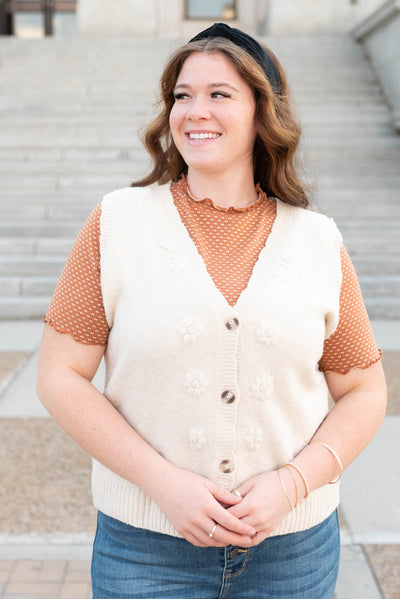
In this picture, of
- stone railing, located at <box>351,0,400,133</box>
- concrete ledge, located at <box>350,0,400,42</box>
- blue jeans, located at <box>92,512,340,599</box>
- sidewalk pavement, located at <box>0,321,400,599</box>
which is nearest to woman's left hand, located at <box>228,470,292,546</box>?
blue jeans, located at <box>92,512,340,599</box>

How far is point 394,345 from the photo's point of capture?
5.88 metres

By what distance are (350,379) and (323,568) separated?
46 cm

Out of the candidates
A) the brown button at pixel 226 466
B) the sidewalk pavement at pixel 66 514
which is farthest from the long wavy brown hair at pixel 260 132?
the sidewalk pavement at pixel 66 514

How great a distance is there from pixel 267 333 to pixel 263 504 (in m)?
0.37

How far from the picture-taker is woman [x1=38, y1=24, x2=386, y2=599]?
152 centimetres

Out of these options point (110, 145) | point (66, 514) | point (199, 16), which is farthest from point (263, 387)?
point (199, 16)

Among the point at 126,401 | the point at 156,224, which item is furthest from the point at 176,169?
the point at 126,401

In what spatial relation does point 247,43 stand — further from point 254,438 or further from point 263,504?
point 263,504

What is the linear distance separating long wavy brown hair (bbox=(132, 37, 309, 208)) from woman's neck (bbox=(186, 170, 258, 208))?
0.12 meters

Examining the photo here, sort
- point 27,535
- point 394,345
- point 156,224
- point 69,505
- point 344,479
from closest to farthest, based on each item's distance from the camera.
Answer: point 156,224, point 27,535, point 69,505, point 344,479, point 394,345

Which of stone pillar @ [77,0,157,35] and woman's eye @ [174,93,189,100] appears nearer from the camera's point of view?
woman's eye @ [174,93,189,100]

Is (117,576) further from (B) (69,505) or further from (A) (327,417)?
(B) (69,505)

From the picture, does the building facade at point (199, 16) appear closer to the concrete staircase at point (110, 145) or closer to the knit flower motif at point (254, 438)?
the concrete staircase at point (110, 145)

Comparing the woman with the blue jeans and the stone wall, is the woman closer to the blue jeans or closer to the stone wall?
the blue jeans
